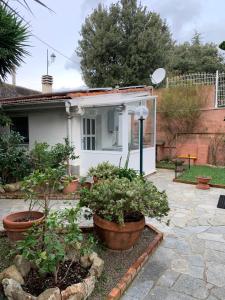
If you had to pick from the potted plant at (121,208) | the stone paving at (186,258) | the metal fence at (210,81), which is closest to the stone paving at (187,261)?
the stone paving at (186,258)

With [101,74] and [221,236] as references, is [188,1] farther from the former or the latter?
[221,236]

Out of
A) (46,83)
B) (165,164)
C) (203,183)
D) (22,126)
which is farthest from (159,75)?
(46,83)

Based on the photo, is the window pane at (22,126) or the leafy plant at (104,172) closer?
the leafy plant at (104,172)

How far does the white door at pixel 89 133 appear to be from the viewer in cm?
944

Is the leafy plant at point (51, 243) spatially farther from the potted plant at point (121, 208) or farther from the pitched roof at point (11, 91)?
the pitched roof at point (11, 91)

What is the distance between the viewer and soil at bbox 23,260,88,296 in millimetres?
2807

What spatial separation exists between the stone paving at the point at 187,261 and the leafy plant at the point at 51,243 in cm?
92

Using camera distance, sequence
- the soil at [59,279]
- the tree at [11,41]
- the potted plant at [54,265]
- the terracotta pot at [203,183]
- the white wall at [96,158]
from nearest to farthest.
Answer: the potted plant at [54,265]
the soil at [59,279]
the tree at [11,41]
the terracotta pot at [203,183]
the white wall at [96,158]

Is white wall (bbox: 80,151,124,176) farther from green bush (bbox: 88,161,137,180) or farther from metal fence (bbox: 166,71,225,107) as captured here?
metal fence (bbox: 166,71,225,107)

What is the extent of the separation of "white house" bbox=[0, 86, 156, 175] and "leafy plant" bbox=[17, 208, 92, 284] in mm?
5683

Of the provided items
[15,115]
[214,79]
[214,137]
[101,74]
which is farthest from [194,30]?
[15,115]

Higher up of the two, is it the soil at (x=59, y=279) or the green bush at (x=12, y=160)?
the green bush at (x=12, y=160)

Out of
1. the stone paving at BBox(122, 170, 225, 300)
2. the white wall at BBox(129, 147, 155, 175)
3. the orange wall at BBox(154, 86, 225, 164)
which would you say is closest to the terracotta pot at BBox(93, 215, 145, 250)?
the stone paving at BBox(122, 170, 225, 300)

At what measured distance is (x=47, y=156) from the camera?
7465 millimetres
